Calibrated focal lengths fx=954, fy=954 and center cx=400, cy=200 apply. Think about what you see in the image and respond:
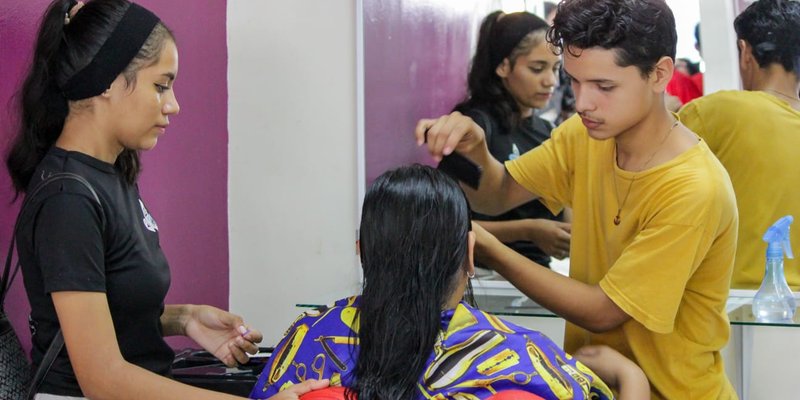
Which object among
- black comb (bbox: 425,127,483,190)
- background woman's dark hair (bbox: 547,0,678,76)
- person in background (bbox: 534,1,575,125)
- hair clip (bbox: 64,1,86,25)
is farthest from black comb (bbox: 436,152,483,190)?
hair clip (bbox: 64,1,86,25)

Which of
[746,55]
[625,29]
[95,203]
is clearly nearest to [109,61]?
[95,203]

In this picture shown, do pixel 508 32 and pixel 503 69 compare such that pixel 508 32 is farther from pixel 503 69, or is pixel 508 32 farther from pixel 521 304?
pixel 521 304

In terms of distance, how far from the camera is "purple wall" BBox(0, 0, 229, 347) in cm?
241

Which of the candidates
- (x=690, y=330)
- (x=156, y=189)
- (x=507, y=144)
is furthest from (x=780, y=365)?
(x=156, y=189)

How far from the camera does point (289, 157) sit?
8.72 feet

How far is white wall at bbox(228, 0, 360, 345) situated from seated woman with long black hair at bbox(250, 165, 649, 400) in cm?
105

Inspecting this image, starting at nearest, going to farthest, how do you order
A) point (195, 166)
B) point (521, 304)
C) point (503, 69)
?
point (521, 304) → point (503, 69) → point (195, 166)

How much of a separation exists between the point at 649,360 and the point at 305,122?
4.05 feet

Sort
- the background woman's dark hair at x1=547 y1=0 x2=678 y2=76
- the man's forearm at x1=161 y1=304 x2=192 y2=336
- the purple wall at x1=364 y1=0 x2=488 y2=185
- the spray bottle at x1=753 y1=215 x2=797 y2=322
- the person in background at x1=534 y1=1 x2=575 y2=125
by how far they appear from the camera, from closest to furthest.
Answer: the background woman's dark hair at x1=547 y1=0 x2=678 y2=76, the man's forearm at x1=161 y1=304 x2=192 y2=336, the spray bottle at x1=753 y1=215 x2=797 y2=322, the person in background at x1=534 y1=1 x2=575 y2=125, the purple wall at x1=364 y1=0 x2=488 y2=185

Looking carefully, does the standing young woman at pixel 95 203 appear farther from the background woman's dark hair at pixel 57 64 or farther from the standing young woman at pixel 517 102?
the standing young woman at pixel 517 102

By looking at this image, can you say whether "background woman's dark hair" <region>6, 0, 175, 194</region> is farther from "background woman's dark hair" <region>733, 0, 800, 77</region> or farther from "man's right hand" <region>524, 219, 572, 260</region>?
"background woman's dark hair" <region>733, 0, 800, 77</region>

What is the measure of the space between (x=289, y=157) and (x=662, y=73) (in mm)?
1208

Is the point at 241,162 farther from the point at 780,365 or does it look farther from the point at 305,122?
the point at 780,365

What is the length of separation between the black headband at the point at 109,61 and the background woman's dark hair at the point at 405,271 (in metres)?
0.48
